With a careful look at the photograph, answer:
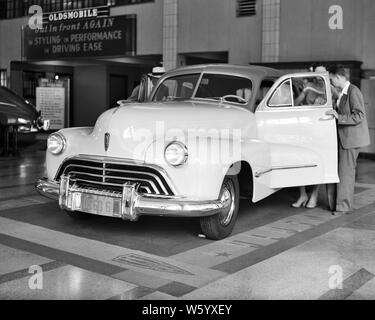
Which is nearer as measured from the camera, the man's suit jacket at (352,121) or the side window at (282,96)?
the side window at (282,96)

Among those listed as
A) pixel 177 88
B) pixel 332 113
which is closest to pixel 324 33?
pixel 332 113

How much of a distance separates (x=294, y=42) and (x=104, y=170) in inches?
375

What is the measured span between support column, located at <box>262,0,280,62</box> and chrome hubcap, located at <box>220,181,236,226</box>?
8.92 m

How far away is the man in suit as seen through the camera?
645cm

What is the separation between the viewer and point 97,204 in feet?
16.8

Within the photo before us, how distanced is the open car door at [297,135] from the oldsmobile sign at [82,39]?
11.0 meters

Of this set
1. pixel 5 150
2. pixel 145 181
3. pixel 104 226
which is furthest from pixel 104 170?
pixel 5 150

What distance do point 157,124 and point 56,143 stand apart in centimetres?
113

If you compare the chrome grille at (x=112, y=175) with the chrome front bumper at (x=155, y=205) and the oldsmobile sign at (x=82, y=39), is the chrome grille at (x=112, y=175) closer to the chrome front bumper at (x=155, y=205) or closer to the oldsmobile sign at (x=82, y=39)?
the chrome front bumper at (x=155, y=205)

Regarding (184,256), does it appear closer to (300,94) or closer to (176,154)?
(176,154)

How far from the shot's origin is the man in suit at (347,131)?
6445mm

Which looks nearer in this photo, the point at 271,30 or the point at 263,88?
the point at 263,88

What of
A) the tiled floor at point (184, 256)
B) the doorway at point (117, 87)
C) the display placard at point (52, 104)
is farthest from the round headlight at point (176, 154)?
the doorway at point (117, 87)
